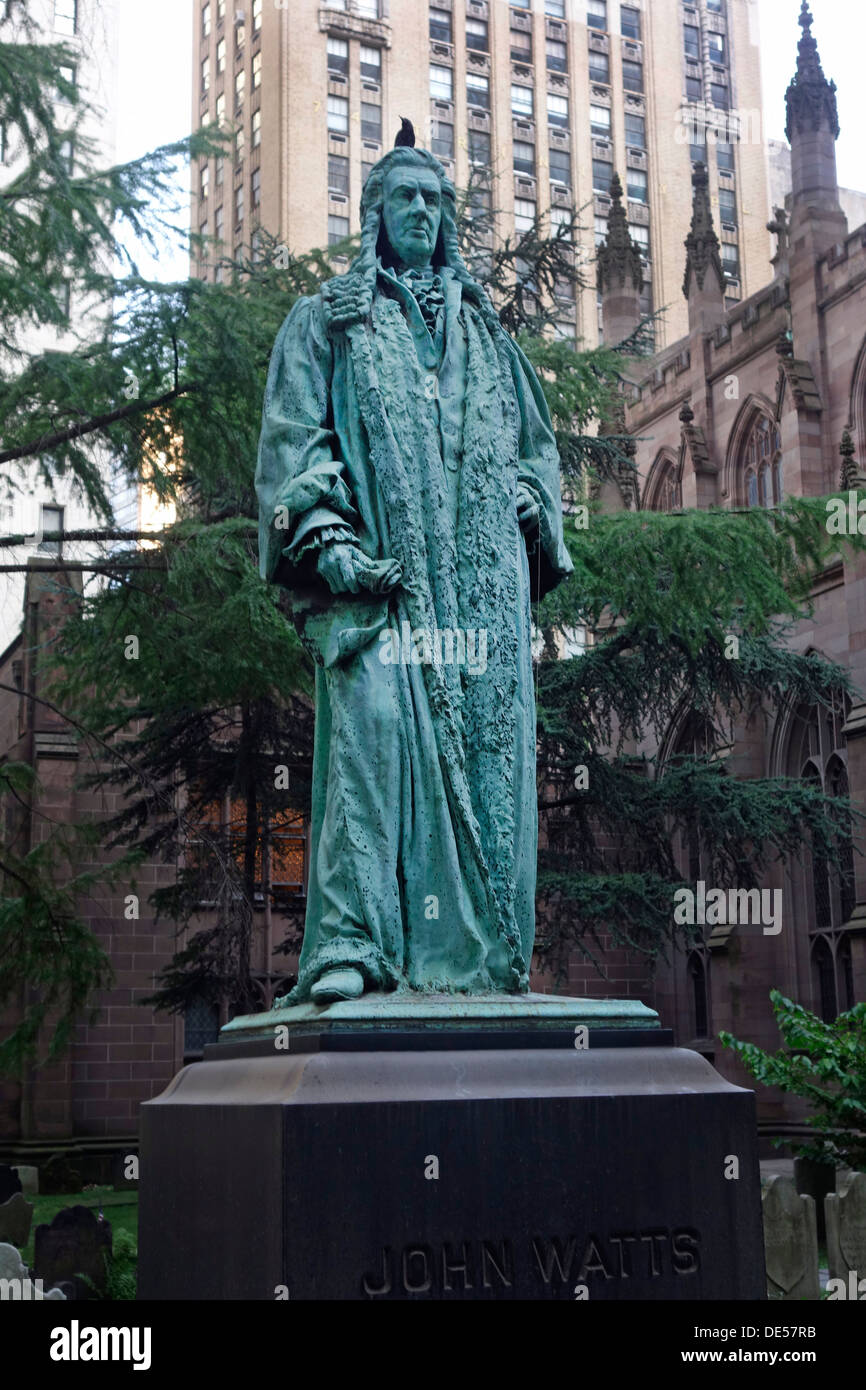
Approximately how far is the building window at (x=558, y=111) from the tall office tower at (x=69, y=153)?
35163 millimetres

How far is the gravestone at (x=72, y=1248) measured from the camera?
11.5 meters

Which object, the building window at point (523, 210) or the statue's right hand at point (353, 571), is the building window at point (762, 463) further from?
the building window at point (523, 210)

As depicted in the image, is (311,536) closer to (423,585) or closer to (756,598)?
(423,585)

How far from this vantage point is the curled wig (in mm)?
6012

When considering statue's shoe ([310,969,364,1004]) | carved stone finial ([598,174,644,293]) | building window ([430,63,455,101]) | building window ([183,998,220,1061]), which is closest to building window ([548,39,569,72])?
building window ([430,63,455,101])

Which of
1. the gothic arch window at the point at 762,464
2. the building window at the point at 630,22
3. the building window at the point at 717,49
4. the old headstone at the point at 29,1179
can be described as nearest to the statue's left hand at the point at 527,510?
the old headstone at the point at 29,1179

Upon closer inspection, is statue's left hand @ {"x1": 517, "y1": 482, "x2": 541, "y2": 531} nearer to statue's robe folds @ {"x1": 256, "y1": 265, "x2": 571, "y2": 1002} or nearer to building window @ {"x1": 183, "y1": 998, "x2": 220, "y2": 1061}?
statue's robe folds @ {"x1": 256, "y1": 265, "x2": 571, "y2": 1002}

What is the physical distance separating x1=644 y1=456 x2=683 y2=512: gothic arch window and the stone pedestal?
36.7m

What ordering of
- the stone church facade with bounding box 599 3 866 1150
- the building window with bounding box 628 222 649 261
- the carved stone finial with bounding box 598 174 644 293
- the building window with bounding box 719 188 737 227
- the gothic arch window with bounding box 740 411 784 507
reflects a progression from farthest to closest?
the building window with bounding box 719 188 737 227 → the building window with bounding box 628 222 649 261 → the carved stone finial with bounding box 598 174 644 293 → the gothic arch window with bounding box 740 411 784 507 → the stone church facade with bounding box 599 3 866 1150

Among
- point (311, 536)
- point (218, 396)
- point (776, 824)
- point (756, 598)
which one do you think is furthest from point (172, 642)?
point (311, 536)

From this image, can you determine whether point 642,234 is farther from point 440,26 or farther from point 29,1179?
point 29,1179

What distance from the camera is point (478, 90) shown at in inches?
3036

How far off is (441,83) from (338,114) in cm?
617
